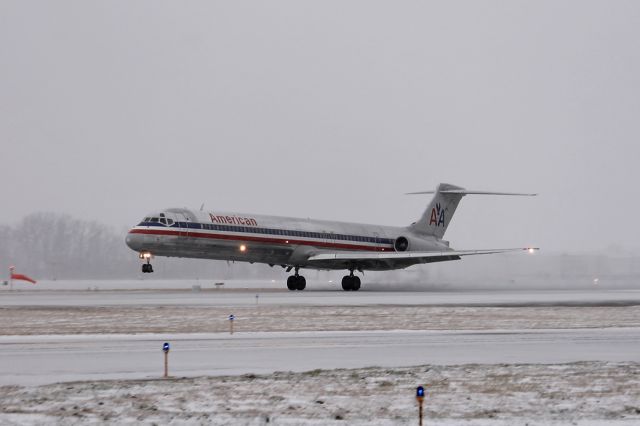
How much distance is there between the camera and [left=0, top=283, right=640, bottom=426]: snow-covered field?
502 inches

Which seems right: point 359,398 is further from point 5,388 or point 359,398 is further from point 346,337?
point 346,337

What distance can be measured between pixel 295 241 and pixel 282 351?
111 feet

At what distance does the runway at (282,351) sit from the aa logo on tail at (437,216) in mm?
38383

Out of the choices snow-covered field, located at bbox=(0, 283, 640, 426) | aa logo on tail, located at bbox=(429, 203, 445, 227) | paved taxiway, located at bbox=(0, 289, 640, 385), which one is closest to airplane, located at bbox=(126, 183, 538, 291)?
aa logo on tail, located at bbox=(429, 203, 445, 227)

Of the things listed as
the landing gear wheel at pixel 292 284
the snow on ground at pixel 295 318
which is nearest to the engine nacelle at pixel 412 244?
the landing gear wheel at pixel 292 284

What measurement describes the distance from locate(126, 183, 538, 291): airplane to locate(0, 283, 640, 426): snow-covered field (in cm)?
1591

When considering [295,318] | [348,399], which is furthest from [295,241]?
[348,399]

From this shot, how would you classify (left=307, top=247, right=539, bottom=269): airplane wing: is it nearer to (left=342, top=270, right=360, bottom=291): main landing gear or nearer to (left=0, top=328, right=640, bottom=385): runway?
(left=342, top=270, right=360, bottom=291): main landing gear

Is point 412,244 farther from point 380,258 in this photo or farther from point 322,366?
point 322,366

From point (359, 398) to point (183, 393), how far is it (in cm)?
298

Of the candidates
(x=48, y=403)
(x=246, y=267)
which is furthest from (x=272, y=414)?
(x=246, y=267)

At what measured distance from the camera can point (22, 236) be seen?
12106 centimetres

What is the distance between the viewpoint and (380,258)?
2172 inches

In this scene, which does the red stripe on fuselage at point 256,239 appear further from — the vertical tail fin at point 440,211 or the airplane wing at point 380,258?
the vertical tail fin at point 440,211
